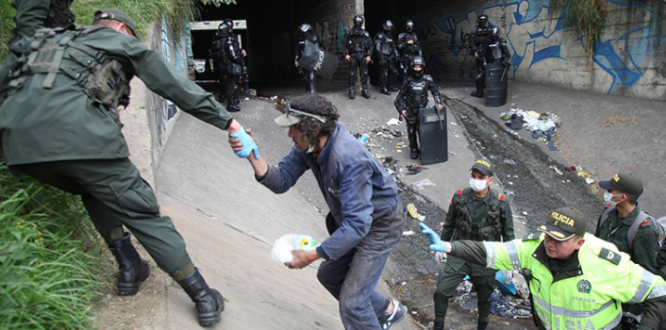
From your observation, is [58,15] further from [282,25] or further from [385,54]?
[282,25]

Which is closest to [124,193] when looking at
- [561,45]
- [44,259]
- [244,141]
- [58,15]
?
[44,259]

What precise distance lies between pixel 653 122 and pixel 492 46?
3.77 meters

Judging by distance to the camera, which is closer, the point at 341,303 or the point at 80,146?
the point at 80,146

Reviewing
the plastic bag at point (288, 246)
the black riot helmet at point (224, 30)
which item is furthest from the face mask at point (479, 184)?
the black riot helmet at point (224, 30)

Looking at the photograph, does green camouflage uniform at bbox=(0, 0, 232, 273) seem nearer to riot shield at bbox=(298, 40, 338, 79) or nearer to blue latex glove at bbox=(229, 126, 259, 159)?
blue latex glove at bbox=(229, 126, 259, 159)

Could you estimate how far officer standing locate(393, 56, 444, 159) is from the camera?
731 cm

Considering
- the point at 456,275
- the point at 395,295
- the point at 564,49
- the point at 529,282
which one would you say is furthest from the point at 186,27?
the point at 564,49

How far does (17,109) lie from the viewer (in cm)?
171

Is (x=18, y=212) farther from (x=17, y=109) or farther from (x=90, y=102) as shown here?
(x=90, y=102)

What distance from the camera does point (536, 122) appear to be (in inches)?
362

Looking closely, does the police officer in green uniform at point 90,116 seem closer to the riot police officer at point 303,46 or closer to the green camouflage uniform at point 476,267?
the green camouflage uniform at point 476,267

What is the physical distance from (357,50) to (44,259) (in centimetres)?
885

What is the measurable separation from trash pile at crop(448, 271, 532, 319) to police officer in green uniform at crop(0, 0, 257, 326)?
118 inches

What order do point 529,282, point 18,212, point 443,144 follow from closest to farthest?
point 18,212
point 529,282
point 443,144
